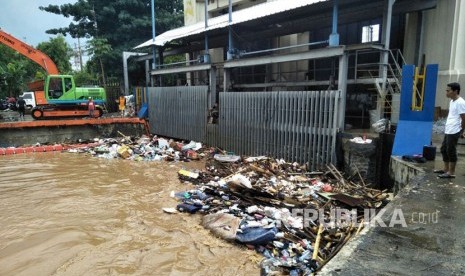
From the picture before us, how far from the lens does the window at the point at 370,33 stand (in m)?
12.5

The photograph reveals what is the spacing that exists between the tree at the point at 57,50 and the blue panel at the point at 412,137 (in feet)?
106

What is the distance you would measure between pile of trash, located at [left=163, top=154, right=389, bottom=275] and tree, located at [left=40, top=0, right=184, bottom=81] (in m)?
19.3

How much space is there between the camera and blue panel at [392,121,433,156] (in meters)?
7.12

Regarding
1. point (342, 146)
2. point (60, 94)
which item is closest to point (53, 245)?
point (342, 146)

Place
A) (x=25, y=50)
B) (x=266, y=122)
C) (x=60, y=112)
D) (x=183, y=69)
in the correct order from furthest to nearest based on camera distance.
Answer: (x=60, y=112) < (x=25, y=50) < (x=183, y=69) < (x=266, y=122)

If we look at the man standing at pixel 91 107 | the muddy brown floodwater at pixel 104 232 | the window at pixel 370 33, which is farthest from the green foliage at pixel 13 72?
the window at pixel 370 33

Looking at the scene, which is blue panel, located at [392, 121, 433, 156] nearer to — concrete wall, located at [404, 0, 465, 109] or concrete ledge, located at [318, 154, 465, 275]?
concrete ledge, located at [318, 154, 465, 275]

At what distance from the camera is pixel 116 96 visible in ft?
77.8

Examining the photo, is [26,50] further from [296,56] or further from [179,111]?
[296,56]

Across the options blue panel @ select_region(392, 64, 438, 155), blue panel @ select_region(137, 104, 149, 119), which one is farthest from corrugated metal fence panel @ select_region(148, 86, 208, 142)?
blue panel @ select_region(392, 64, 438, 155)

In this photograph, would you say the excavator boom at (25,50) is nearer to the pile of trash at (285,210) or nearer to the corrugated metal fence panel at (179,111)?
the corrugated metal fence panel at (179,111)

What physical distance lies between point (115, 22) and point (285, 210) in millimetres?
24920

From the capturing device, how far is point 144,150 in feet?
44.2

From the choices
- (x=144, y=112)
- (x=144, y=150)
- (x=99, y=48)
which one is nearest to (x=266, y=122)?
(x=144, y=150)
